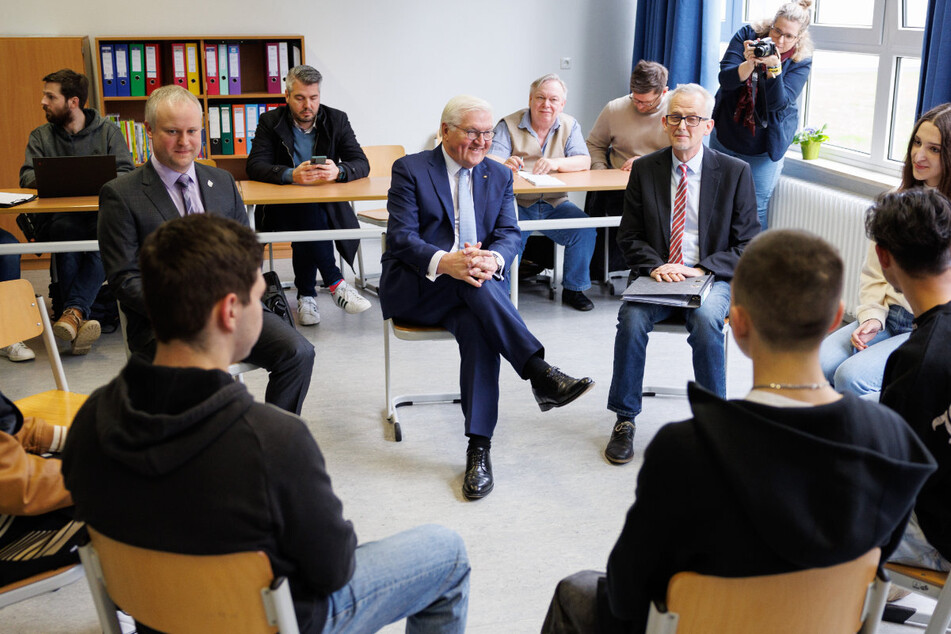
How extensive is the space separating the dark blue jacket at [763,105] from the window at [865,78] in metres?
0.38

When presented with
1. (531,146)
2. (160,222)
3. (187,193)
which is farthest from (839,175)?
(160,222)

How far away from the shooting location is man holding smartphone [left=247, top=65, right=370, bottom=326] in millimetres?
4488

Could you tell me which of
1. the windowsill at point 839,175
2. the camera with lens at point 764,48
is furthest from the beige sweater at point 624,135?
the windowsill at point 839,175

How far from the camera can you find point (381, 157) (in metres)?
5.00

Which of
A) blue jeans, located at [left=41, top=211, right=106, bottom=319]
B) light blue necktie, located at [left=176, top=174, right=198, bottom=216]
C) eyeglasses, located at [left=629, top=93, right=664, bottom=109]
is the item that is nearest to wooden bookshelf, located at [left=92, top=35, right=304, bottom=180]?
blue jeans, located at [left=41, top=211, right=106, bottom=319]

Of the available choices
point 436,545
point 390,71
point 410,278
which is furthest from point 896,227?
point 390,71

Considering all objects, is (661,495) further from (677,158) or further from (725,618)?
(677,158)

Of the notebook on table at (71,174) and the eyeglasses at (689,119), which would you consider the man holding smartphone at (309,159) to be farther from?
the eyeglasses at (689,119)

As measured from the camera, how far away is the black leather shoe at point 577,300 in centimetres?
473

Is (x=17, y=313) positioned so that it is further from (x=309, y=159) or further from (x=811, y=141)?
(x=811, y=141)

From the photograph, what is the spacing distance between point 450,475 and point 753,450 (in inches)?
74.2

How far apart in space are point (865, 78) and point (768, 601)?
4.26 meters

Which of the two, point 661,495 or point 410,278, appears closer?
point 661,495

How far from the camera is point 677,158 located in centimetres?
336
